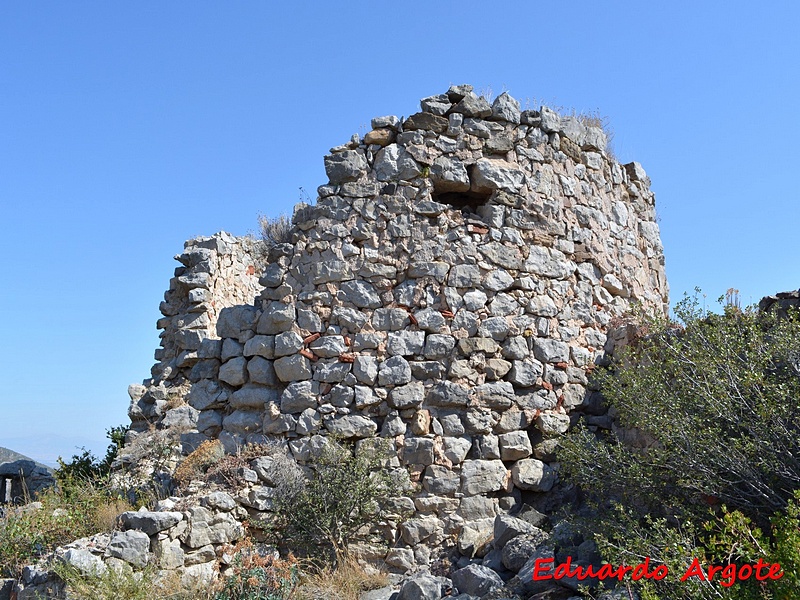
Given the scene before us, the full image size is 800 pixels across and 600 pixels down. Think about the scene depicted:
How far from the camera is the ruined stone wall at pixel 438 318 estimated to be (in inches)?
241

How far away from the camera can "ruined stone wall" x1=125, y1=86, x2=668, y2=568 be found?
6113mm

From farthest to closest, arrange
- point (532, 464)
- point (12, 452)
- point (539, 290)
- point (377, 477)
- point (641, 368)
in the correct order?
point (12, 452) < point (539, 290) < point (532, 464) < point (377, 477) < point (641, 368)

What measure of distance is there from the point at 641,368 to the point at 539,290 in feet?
4.83

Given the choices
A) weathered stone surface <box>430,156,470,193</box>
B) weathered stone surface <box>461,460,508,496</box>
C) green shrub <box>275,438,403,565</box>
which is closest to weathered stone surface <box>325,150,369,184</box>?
weathered stone surface <box>430,156,470,193</box>

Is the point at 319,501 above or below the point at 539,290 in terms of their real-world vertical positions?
below

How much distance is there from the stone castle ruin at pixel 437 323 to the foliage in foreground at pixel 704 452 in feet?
3.64

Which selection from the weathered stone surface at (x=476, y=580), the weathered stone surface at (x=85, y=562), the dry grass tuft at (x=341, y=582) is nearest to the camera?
the weathered stone surface at (x=85, y=562)

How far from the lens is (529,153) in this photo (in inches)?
275

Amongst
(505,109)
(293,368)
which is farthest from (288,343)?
(505,109)

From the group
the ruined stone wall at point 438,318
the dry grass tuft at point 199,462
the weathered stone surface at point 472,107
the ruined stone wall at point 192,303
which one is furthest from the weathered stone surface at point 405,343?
the ruined stone wall at point 192,303

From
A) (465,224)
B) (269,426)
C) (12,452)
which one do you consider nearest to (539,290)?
(465,224)

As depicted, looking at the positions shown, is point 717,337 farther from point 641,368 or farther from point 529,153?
point 529,153

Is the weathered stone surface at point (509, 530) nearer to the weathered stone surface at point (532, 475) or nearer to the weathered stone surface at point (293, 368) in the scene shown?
the weathered stone surface at point (532, 475)

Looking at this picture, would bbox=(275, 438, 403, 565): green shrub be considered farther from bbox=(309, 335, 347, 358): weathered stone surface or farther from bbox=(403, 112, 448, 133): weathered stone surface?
bbox=(403, 112, 448, 133): weathered stone surface
